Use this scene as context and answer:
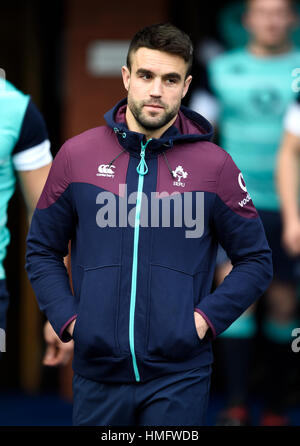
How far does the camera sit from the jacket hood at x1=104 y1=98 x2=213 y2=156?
2.99m

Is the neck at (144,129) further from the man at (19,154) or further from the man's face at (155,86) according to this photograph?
the man at (19,154)

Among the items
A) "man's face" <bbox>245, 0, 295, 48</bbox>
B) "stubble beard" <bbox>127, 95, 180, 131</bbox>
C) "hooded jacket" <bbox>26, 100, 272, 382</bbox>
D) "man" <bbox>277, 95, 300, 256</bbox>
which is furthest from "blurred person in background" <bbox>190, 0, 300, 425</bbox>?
"stubble beard" <bbox>127, 95, 180, 131</bbox>

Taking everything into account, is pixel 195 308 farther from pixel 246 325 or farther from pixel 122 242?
pixel 246 325

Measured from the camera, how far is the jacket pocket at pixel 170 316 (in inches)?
114

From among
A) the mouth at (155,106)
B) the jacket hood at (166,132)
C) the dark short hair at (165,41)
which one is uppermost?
the dark short hair at (165,41)

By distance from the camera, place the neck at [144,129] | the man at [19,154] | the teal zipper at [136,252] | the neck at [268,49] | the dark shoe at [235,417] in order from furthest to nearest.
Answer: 1. the neck at [268,49]
2. the dark shoe at [235,417]
3. the man at [19,154]
4. the neck at [144,129]
5. the teal zipper at [136,252]

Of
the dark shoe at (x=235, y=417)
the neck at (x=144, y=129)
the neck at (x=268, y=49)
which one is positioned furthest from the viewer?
the neck at (x=268, y=49)

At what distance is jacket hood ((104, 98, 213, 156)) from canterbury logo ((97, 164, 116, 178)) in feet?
0.30

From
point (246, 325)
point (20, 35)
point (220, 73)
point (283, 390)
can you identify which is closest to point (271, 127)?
point (220, 73)

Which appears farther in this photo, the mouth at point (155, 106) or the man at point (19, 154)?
the man at point (19, 154)

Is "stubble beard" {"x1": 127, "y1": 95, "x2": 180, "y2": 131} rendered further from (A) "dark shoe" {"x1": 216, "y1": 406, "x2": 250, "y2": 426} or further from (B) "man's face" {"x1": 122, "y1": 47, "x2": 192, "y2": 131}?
(A) "dark shoe" {"x1": 216, "y1": 406, "x2": 250, "y2": 426}

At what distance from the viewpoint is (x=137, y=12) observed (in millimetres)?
5449

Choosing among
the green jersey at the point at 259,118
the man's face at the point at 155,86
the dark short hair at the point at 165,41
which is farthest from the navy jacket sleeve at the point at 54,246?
the green jersey at the point at 259,118

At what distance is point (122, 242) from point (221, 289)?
38cm
